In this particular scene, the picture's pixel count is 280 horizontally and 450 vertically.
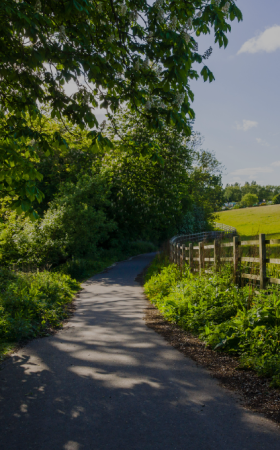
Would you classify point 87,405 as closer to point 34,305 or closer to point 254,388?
point 254,388

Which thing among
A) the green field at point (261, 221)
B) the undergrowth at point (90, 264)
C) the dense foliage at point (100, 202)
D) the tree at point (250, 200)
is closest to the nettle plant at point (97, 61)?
the dense foliage at point (100, 202)

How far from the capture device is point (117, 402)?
165 inches

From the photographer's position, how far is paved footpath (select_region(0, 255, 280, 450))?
3400 mm

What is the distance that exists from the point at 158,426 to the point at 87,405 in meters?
0.97

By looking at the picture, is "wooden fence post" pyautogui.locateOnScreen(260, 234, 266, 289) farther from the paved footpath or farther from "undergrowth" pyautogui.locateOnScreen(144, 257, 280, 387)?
the paved footpath

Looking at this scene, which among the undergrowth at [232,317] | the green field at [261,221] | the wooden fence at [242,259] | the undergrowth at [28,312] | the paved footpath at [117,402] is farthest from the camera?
the green field at [261,221]

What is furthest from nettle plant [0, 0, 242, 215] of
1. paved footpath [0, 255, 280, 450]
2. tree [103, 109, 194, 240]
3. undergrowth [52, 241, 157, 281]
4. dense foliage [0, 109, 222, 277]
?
tree [103, 109, 194, 240]

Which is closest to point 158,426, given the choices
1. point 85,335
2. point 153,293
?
point 85,335

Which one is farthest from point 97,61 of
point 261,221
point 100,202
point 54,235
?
point 261,221

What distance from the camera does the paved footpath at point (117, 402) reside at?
3.40m

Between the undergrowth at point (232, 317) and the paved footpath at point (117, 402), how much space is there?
2.37 feet

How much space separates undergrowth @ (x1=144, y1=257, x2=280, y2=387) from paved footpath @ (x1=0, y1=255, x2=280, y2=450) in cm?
72

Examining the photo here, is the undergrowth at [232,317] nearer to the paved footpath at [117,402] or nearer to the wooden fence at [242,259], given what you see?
the wooden fence at [242,259]

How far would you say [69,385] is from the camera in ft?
15.6
